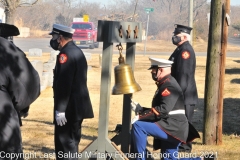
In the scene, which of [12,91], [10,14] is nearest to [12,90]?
[12,91]

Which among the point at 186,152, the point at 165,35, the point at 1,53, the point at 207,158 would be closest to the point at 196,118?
the point at 186,152

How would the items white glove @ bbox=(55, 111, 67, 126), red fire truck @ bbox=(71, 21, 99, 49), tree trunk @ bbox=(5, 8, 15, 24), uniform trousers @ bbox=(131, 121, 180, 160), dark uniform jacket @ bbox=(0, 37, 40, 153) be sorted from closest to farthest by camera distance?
dark uniform jacket @ bbox=(0, 37, 40, 153), white glove @ bbox=(55, 111, 67, 126), uniform trousers @ bbox=(131, 121, 180, 160), tree trunk @ bbox=(5, 8, 15, 24), red fire truck @ bbox=(71, 21, 99, 49)

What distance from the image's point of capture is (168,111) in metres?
6.21

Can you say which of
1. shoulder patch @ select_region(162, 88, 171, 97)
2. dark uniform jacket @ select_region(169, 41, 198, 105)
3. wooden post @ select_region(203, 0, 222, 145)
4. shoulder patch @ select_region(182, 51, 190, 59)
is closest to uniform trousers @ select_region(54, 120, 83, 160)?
shoulder patch @ select_region(162, 88, 171, 97)

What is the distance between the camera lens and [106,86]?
22.3 ft

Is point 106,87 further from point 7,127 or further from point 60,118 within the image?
point 7,127

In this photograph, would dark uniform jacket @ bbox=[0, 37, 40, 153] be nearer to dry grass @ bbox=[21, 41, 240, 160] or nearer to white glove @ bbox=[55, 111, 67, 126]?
white glove @ bbox=[55, 111, 67, 126]

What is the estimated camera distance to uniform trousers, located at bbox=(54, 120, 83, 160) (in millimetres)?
6383

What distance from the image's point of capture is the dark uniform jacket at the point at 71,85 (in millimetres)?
6230

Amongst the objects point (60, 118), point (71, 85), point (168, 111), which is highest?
point (71, 85)

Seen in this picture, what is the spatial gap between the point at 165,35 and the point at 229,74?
5382cm

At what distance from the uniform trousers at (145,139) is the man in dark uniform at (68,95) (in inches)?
22.4

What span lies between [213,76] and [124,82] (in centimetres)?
303

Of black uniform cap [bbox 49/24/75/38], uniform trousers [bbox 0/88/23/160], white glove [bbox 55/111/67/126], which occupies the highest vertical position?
black uniform cap [bbox 49/24/75/38]
